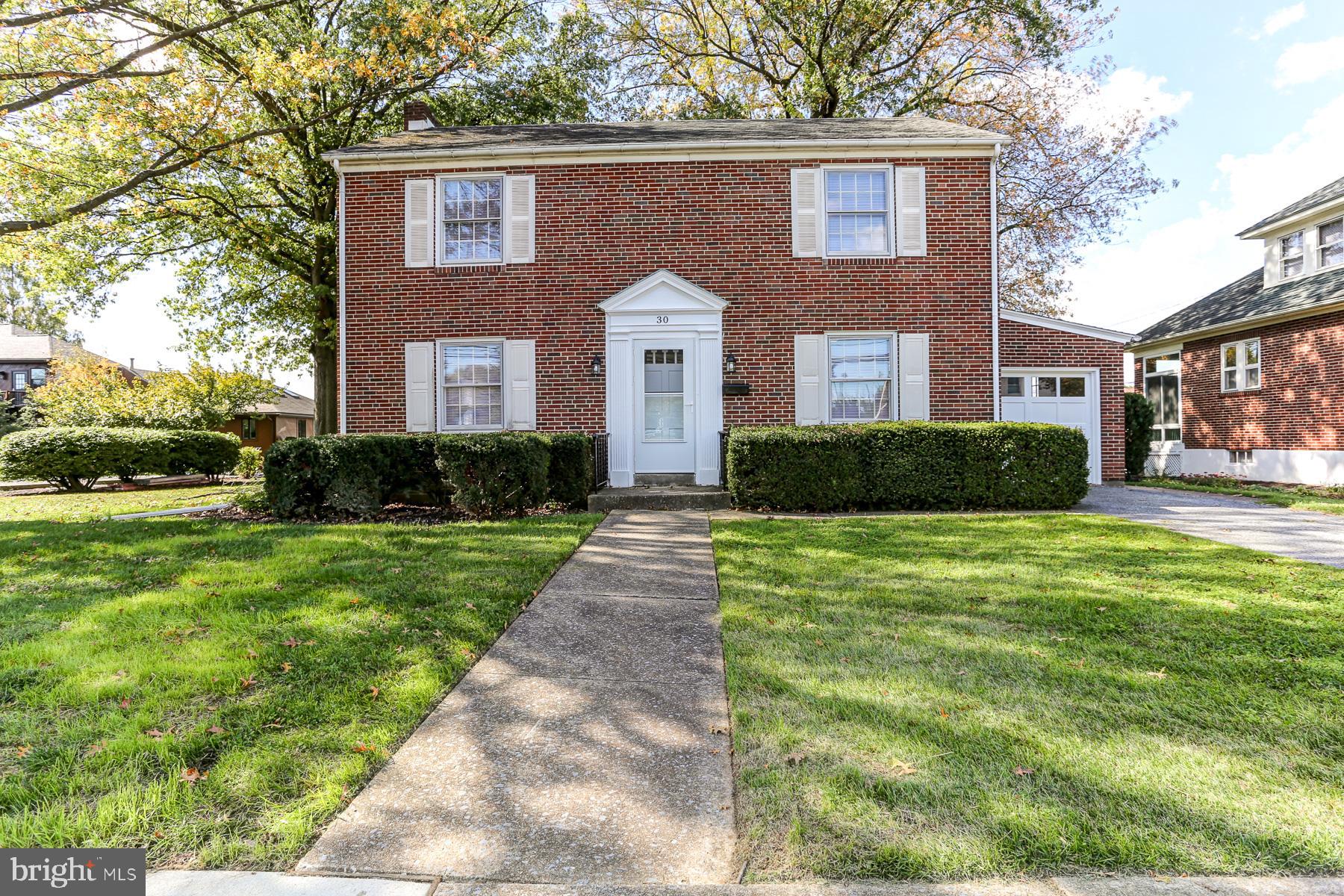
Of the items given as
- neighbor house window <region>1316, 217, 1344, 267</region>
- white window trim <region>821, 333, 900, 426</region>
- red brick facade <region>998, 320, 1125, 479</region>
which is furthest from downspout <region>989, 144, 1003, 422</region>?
neighbor house window <region>1316, 217, 1344, 267</region>

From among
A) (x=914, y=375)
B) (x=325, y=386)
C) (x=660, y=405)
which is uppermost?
(x=325, y=386)

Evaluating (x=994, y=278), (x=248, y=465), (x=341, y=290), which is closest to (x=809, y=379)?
(x=994, y=278)

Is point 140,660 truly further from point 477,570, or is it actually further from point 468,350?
point 468,350

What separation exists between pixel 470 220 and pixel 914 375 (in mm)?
8168

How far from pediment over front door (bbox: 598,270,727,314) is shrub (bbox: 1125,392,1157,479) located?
10279mm

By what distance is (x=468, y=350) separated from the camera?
11469 mm

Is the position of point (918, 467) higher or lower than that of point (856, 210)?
lower

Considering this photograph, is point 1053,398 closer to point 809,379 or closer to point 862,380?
point 862,380

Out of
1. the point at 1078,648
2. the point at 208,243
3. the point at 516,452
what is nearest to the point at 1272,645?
the point at 1078,648

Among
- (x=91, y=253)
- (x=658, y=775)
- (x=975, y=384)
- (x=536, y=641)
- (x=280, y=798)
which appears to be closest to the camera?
(x=280, y=798)

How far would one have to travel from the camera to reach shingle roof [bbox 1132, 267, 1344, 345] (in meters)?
13.6

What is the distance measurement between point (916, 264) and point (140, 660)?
1124 centimetres

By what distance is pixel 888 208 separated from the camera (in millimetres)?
11219

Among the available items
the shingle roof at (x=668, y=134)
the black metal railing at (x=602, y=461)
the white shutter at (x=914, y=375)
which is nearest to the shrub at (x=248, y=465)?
the shingle roof at (x=668, y=134)
